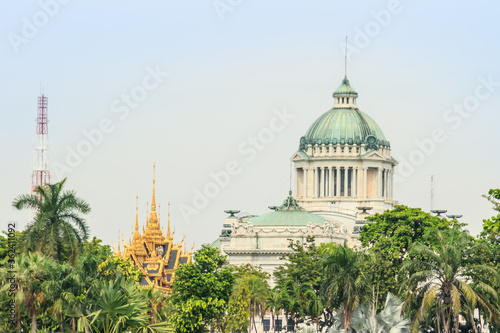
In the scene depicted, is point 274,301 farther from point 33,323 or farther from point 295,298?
point 33,323

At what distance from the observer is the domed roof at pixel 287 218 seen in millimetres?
188000

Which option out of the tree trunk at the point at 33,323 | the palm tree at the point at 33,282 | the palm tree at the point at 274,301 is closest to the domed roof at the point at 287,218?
the palm tree at the point at 274,301

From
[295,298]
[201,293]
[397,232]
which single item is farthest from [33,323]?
[397,232]

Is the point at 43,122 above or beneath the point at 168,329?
above

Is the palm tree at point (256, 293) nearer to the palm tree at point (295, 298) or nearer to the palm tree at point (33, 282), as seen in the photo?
the palm tree at point (295, 298)

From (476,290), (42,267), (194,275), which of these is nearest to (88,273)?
(42,267)

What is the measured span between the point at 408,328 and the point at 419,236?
96.0 feet

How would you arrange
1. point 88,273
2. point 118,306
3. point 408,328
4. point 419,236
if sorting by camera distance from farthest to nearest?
point 419,236, point 408,328, point 88,273, point 118,306

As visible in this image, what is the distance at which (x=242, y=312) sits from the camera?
11819 cm

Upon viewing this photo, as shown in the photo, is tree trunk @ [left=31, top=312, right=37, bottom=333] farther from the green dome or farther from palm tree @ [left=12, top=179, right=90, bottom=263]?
the green dome

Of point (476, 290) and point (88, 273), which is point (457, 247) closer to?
point (476, 290)

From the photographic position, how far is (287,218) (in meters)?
189

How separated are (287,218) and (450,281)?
285 feet

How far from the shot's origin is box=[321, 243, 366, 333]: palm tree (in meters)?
107
